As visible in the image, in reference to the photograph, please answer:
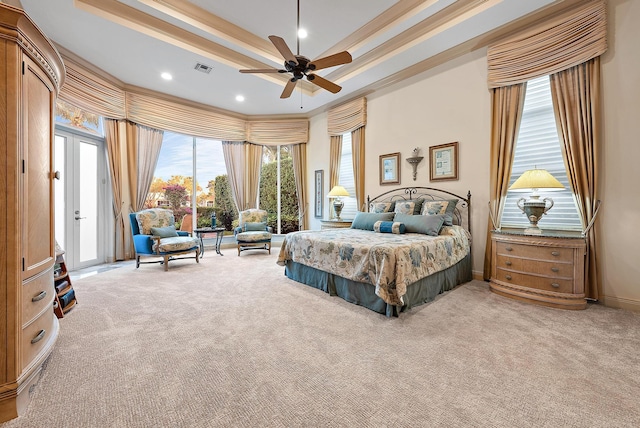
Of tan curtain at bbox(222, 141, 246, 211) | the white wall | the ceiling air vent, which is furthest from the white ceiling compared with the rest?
tan curtain at bbox(222, 141, 246, 211)

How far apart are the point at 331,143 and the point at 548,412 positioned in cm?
573

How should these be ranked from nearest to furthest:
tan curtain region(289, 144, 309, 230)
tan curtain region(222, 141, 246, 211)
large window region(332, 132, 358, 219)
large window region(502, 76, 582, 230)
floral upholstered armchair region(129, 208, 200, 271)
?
large window region(502, 76, 582, 230) < floral upholstered armchair region(129, 208, 200, 271) < large window region(332, 132, 358, 219) < tan curtain region(222, 141, 246, 211) < tan curtain region(289, 144, 309, 230)

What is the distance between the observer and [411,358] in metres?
1.93

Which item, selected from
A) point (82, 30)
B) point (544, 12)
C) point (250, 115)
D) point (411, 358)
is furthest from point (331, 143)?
point (411, 358)

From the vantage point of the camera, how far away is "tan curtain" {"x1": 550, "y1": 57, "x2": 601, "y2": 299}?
9.78 ft

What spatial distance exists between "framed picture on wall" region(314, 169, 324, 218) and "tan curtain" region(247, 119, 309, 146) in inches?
40.2

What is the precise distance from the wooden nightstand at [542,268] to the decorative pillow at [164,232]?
521cm

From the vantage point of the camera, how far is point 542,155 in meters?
3.46

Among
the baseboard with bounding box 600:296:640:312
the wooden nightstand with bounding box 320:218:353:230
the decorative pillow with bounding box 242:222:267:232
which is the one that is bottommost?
the baseboard with bounding box 600:296:640:312

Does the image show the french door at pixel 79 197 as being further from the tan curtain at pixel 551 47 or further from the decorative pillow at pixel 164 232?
the tan curtain at pixel 551 47

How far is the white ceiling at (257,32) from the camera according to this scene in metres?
3.45

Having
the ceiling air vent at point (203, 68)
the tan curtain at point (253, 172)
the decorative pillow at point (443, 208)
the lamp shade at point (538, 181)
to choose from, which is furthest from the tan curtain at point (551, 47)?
the tan curtain at point (253, 172)

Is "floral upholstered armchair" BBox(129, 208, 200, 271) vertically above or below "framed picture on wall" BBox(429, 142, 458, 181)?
below

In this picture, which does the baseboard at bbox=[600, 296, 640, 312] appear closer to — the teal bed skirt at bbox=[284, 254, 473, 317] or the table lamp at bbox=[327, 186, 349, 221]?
the teal bed skirt at bbox=[284, 254, 473, 317]
